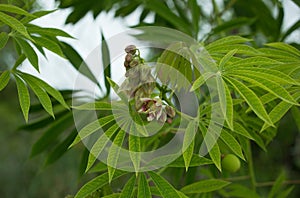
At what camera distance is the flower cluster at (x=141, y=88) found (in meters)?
0.59

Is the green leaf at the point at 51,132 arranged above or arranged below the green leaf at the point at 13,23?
below

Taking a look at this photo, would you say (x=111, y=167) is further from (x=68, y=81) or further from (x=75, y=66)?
(x=68, y=81)

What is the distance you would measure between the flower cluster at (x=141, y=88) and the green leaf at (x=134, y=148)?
0.03 m

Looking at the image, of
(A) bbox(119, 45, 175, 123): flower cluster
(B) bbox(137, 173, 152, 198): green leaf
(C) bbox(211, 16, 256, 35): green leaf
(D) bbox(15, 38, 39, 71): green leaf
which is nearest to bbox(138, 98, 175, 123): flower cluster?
(A) bbox(119, 45, 175, 123): flower cluster

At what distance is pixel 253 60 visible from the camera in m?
0.60

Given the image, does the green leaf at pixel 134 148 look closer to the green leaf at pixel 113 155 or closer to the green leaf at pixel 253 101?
the green leaf at pixel 113 155

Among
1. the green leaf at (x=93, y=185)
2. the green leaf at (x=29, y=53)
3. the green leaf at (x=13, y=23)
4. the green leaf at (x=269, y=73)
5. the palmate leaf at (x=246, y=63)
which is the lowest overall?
the green leaf at (x=93, y=185)

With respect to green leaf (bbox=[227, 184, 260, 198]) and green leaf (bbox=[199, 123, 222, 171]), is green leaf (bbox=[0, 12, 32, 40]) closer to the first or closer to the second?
green leaf (bbox=[199, 123, 222, 171])

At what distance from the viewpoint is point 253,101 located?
57cm

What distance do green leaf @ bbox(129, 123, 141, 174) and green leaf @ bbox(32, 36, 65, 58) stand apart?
0.20m

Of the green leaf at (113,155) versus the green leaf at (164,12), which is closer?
the green leaf at (113,155)

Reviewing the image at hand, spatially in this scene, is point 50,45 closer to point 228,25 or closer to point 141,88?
point 141,88

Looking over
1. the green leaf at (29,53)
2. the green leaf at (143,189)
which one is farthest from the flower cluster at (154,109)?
the green leaf at (29,53)

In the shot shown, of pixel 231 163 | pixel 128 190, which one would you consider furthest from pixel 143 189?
pixel 231 163
